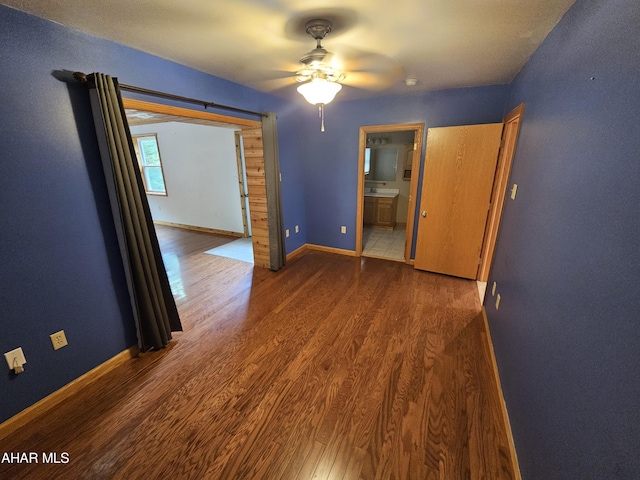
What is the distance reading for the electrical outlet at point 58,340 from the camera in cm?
167

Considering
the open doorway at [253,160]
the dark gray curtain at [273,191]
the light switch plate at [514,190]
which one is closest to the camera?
the light switch plate at [514,190]

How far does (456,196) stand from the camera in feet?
10.5

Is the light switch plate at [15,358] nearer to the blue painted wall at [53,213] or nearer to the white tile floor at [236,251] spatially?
the blue painted wall at [53,213]

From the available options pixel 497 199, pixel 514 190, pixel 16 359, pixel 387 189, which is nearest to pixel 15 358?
pixel 16 359

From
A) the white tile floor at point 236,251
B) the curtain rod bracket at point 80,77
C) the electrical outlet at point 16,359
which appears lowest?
the white tile floor at point 236,251

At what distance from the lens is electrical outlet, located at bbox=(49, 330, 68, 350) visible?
5.47ft

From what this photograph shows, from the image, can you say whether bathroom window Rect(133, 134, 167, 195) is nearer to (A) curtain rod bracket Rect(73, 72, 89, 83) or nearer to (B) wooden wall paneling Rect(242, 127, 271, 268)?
(B) wooden wall paneling Rect(242, 127, 271, 268)

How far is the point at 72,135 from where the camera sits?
165cm

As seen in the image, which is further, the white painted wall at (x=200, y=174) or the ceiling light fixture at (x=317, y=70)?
the white painted wall at (x=200, y=174)

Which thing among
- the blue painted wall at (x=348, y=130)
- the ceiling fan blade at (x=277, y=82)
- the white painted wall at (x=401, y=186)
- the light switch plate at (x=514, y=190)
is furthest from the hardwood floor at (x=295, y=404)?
the white painted wall at (x=401, y=186)

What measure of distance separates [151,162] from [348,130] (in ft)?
16.3

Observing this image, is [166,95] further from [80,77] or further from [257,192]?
[257,192]

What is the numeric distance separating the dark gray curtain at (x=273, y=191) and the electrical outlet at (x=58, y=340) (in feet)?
7.23

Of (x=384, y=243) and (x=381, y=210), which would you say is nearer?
(x=384, y=243)
